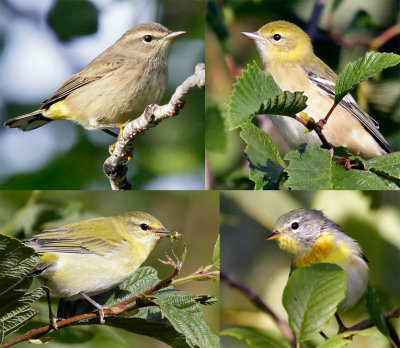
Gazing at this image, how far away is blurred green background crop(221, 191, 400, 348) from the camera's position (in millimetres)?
1668

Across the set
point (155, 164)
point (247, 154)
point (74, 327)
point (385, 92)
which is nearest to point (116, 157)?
point (155, 164)

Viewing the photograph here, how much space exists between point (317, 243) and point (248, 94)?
1.96 ft

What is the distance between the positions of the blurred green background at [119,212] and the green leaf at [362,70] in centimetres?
62

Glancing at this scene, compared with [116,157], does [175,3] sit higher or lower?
higher

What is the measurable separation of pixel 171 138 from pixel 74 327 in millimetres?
620

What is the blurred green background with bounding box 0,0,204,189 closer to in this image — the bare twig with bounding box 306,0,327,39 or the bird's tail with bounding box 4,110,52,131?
the bird's tail with bounding box 4,110,52,131

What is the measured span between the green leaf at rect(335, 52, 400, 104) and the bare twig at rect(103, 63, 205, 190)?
0.37 meters

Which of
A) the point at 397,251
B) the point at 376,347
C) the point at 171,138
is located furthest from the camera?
the point at 171,138

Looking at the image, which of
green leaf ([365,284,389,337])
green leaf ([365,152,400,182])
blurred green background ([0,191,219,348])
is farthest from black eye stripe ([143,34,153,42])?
green leaf ([365,284,389,337])

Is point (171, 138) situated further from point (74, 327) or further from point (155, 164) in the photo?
point (74, 327)

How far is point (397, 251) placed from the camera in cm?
172

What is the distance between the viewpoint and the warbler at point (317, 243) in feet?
5.34

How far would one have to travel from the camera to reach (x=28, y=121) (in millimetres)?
1761

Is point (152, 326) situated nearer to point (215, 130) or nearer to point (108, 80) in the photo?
point (215, 130)
